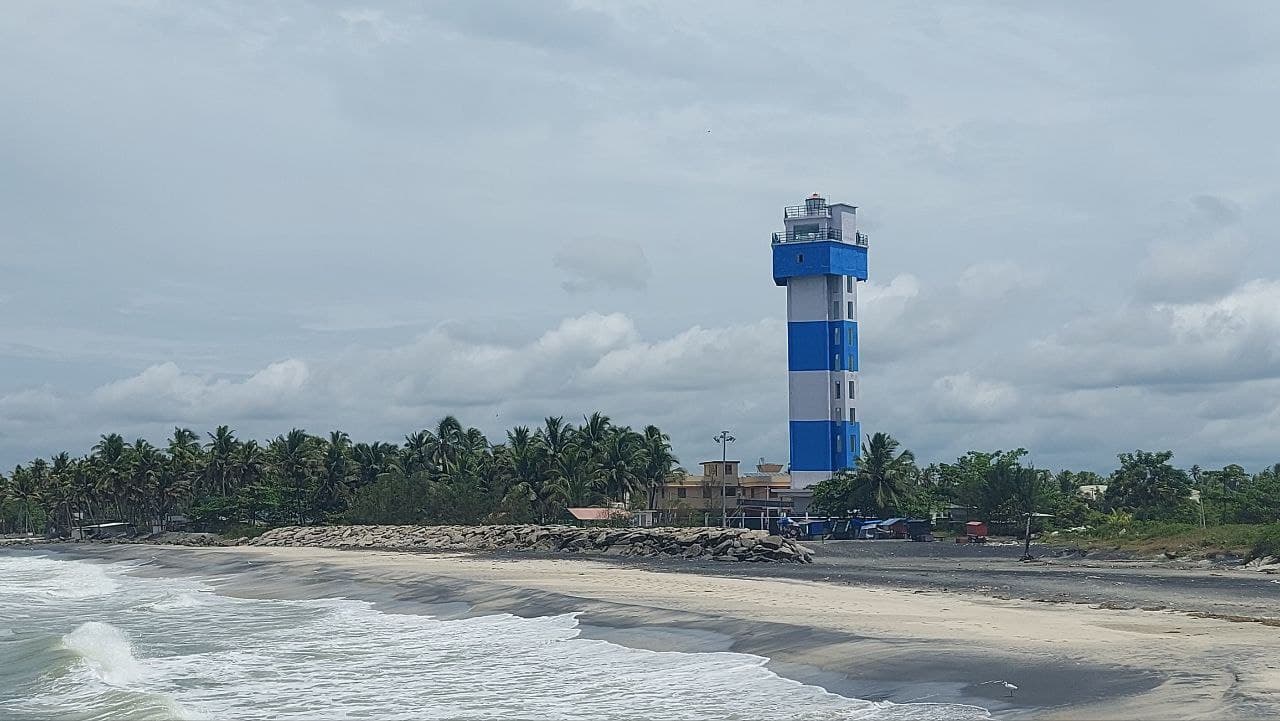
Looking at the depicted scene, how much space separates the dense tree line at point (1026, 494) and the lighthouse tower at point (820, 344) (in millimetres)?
9302

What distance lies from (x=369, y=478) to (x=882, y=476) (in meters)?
44.4

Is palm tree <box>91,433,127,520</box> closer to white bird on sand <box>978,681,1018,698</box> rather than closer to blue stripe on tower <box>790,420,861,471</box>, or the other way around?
blue stripe on tower <box>790,420,861,471</box>

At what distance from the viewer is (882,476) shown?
84875 millimetres

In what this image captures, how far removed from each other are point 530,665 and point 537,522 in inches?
2624

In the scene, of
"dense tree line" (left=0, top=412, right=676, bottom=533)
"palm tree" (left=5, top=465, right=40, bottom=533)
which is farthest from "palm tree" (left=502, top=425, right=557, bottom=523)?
"palm tree" (left=5, top=465, right=40, bottom=533)

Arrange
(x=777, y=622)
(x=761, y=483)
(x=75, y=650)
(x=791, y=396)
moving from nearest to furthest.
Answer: (x=777, y=622) < (x=75, y=650) < (x=791, y=396) < (x=761, y=483)

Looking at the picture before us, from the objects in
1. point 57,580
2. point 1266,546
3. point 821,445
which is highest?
point 821,445

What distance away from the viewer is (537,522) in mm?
85500

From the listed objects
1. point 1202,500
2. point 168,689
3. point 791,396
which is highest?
point 791,396

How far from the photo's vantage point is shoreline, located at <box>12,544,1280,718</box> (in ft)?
41.8

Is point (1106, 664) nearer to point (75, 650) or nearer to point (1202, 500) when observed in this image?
point (75, 650)

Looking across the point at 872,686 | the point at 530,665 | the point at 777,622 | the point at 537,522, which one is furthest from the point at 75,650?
the point at 537,522

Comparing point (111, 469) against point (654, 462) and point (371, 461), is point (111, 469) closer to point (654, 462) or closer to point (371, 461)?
point (371, 461)

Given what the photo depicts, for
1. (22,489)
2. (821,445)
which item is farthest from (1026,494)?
(22,489)
